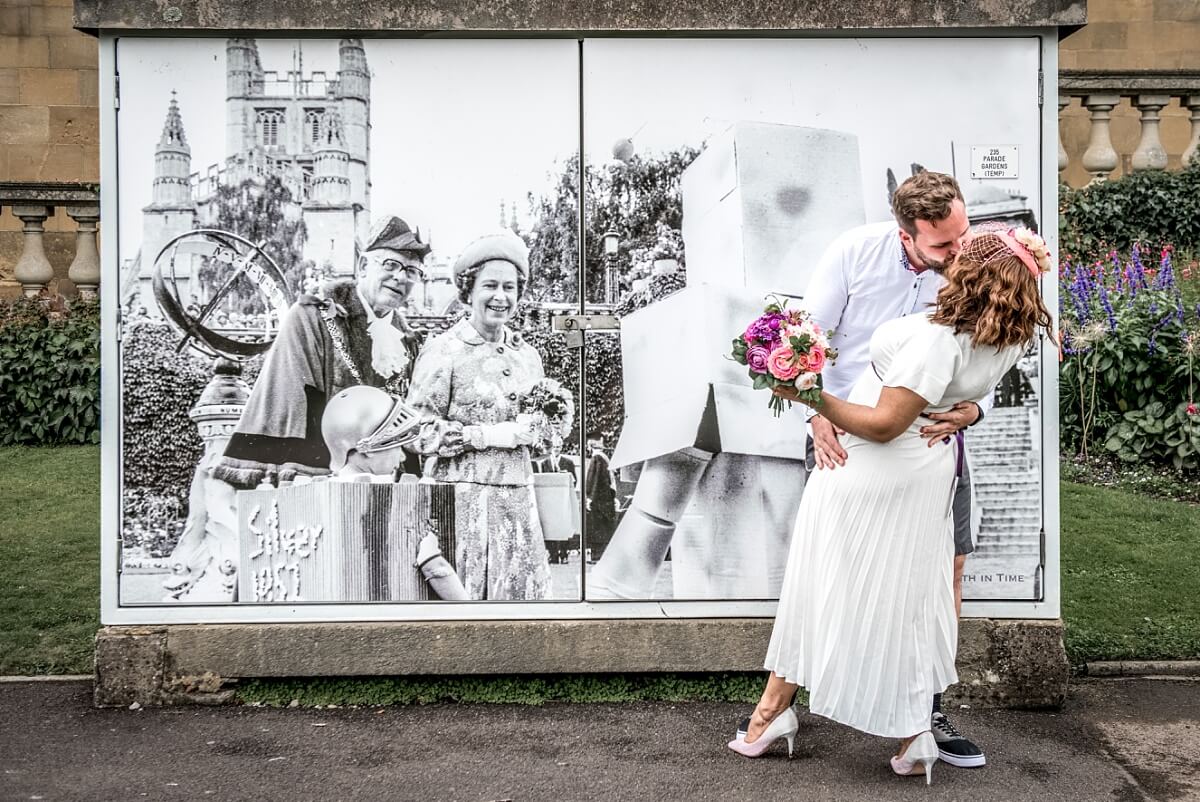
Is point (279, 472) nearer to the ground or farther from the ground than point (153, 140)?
nearer to the ground

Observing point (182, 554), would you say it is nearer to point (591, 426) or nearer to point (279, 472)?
point (279, 472)

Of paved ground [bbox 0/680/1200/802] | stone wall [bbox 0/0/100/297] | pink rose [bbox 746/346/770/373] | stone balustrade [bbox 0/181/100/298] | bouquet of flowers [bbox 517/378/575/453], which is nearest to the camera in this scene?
pink rose [bbox 746/346/770/373]

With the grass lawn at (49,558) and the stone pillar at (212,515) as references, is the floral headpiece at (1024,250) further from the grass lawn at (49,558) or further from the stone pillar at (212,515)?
the grass lawn at (49,558)

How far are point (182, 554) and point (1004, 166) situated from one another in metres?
3.25

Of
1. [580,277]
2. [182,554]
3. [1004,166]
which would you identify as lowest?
[182,554]

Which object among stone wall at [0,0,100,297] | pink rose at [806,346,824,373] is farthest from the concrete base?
stone wall at [0,0,100,297]

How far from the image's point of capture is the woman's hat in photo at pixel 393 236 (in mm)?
4664

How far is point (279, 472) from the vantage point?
186 inches

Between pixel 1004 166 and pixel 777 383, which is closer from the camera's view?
pixel 777 383

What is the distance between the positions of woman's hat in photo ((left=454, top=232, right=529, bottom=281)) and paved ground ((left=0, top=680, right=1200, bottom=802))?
1.61 meters

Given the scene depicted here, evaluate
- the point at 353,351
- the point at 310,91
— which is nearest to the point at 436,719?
the point at 353,351

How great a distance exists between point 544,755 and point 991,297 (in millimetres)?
2042

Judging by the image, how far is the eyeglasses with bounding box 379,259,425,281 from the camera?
468 cm

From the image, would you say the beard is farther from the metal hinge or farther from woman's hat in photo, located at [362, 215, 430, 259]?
woman's hat in photo, located at [362, 215, 430, 259]
